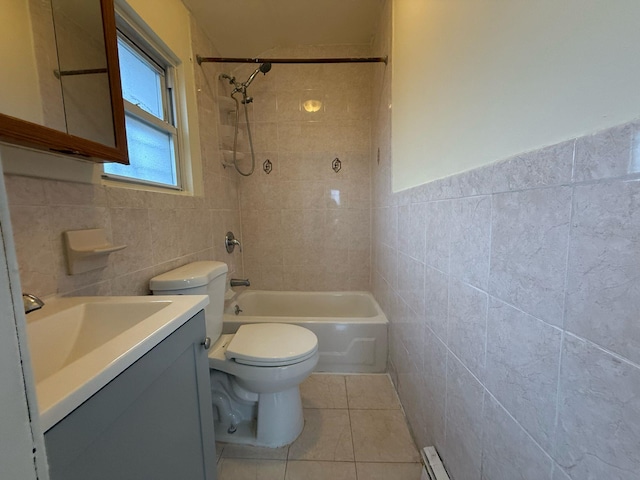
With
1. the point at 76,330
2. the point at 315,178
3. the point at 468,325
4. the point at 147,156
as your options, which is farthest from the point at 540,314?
the point at 315,178

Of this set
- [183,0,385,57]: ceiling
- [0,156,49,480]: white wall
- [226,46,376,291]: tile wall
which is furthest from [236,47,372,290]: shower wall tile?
[0,156,49,480]: white wall

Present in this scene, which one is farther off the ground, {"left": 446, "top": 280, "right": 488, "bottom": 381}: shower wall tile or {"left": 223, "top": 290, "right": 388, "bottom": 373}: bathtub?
{"left": 446, "top": 280, "right": 488, "bottom": 381}: shower wall tile

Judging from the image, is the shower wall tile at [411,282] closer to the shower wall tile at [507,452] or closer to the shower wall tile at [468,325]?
the shower wall tile at [468,325]

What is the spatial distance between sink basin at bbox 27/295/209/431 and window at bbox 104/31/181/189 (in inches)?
22.3

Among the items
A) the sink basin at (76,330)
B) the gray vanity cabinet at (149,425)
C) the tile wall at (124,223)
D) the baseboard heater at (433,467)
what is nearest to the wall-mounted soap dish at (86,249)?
the tile wall at (124,223)

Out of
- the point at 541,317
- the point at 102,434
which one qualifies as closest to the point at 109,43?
the point at 102,434

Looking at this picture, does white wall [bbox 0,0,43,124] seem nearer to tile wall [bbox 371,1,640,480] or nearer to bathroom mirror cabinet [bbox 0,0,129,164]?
bathroom mirror cabinet [bbox 0,0,129,164]

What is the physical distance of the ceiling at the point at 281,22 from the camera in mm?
1711

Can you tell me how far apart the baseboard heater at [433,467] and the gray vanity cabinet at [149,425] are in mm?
755

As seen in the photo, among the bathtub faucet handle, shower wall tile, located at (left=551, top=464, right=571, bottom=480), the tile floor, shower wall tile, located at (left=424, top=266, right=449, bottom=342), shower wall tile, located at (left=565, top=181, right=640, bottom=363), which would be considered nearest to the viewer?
shower wall tile, located at (left=565, top=181, right=640, bottom=363)

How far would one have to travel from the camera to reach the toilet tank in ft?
3.78

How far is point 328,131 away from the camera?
2.36m

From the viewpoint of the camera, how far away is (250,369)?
1.18 meters

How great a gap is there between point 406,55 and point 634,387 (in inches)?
58.5
